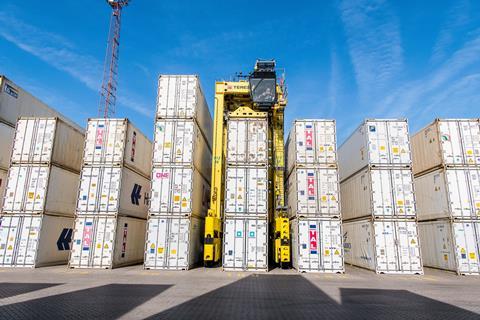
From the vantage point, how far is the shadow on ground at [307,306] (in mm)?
8438

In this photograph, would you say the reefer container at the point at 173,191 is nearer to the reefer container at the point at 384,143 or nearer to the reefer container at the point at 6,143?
the reefer container at the point at 6,143

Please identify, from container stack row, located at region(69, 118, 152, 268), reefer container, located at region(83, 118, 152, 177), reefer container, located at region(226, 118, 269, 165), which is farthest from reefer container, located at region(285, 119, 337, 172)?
container stack row, located at region(69, 118, 152, 268)

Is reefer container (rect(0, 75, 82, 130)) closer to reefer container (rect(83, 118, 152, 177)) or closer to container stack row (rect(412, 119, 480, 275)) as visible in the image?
reefer container (rect(83, 118, 152, 177))

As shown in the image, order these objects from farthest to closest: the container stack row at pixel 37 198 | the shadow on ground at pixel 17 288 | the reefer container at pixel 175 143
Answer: the reefer container at pixel 175 143
the container stack row at pixel 37 198
the shadow on ground at pixel 17 288

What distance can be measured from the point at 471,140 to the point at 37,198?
27.4 metres

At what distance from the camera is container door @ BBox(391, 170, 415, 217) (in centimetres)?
1914

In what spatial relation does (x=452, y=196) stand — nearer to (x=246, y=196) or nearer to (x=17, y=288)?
(x=246, y=196)

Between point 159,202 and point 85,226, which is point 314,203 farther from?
point 85,226

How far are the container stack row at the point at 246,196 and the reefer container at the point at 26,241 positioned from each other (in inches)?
435

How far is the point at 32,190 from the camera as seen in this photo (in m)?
19.9

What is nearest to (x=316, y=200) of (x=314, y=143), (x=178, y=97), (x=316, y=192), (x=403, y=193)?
(x=316, y=192)

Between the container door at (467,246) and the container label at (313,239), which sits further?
the container label at (313,239)

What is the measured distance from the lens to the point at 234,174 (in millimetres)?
20891

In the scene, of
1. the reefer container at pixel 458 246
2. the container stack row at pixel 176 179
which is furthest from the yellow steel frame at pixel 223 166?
the reefer container at pixel 458 246
